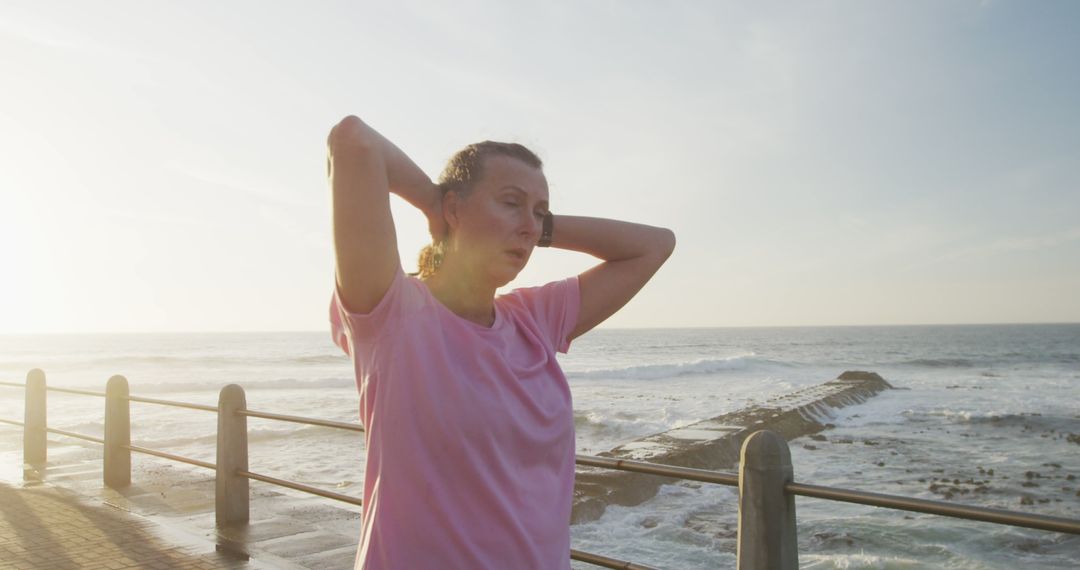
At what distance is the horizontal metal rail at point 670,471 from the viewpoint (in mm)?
2861

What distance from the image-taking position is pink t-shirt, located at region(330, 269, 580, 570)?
1.38 meters

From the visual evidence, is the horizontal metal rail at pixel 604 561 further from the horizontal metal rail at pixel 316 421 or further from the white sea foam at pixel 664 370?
the white sea foam at pixel 664 370

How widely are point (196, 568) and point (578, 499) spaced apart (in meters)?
6.29

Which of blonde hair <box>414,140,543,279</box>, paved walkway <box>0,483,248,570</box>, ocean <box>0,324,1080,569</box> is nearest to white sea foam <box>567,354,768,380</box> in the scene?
ocean <box>0,324,1080,569</box>

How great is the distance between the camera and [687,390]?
113 feet

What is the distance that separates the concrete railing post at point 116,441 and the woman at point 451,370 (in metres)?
6.56

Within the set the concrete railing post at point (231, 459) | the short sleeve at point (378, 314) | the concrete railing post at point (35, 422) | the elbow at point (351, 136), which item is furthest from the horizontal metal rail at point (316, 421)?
the concrete railing post at point (35, 422)

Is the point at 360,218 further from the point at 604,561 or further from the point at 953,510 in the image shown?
the point at 604,561

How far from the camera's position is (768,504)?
277 cm

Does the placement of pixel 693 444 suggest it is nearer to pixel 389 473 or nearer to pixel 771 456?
pixel 771 456

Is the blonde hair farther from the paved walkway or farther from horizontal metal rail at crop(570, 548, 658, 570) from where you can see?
the paved walkway

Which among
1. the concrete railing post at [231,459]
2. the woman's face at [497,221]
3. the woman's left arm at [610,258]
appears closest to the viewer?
the woman's face at [497,221]

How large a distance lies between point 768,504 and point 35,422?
868 centimetres

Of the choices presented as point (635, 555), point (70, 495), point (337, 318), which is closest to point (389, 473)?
point (337, 318)
